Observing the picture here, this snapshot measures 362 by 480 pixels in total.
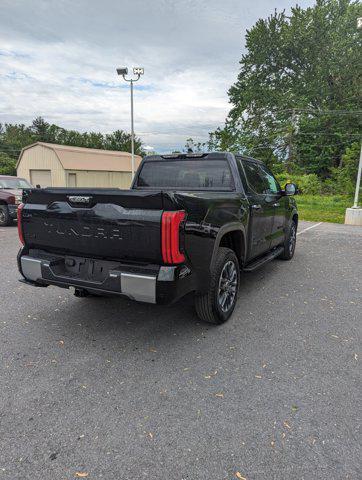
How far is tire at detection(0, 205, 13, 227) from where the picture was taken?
1088cm

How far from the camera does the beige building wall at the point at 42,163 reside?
3181cm

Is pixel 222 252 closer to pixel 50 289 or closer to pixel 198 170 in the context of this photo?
pixel 198 170

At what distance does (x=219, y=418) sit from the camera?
2262mm

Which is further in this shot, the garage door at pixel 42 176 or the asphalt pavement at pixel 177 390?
the garage door at pixel 42 176

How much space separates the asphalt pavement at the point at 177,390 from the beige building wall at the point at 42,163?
97.5ft

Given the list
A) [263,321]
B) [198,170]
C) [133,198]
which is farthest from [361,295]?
[133,198]

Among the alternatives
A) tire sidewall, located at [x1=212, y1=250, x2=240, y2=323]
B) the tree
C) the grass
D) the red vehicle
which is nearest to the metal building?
the tree

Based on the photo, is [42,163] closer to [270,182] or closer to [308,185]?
[308,185]

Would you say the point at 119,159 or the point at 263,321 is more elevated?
the point at 119,159

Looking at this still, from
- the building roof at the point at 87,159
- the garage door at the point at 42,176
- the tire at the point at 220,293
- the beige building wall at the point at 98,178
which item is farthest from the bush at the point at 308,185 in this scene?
the tire at the point at 220,293

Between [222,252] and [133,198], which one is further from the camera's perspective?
[222,252]

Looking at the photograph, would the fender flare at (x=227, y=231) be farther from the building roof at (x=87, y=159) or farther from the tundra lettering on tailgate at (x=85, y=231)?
the building roof at (x=87, y=159)

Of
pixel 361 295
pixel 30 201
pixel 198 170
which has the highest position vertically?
pixel 198 170

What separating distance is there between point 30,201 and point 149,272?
151 centimetres
